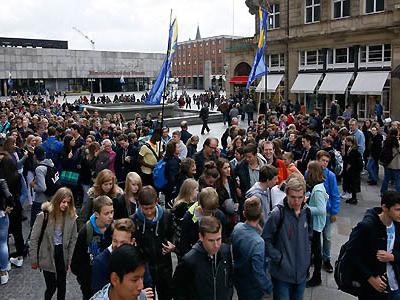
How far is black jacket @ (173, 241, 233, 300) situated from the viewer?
389 cm

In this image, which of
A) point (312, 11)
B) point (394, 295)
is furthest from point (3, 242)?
point (312, 11)

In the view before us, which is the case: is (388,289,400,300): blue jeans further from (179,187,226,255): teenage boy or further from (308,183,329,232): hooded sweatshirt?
(179,187,226,255): teenage boy

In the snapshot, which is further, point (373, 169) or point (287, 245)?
point (373, 169)

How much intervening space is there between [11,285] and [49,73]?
7392 cm

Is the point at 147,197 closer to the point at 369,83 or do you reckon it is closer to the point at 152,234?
the point at 152,234

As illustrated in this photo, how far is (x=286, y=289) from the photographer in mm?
4723

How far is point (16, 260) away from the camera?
7.18 meters

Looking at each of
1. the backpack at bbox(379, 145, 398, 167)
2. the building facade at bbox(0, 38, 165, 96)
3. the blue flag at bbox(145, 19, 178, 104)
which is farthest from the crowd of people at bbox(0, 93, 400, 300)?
the building facade at bbox(0, 38, 165, 96)

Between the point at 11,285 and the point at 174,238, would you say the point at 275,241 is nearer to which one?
the point at 174,238

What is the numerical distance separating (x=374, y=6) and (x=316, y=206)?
88.6 feet

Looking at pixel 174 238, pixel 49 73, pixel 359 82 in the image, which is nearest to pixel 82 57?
pixel 49 73

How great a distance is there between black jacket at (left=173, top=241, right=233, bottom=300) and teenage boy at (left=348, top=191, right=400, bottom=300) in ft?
4.48

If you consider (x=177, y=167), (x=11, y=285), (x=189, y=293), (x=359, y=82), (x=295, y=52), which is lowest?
(x=11, y=285)

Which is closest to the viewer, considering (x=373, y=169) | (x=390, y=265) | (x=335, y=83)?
(x=390, y=265)
